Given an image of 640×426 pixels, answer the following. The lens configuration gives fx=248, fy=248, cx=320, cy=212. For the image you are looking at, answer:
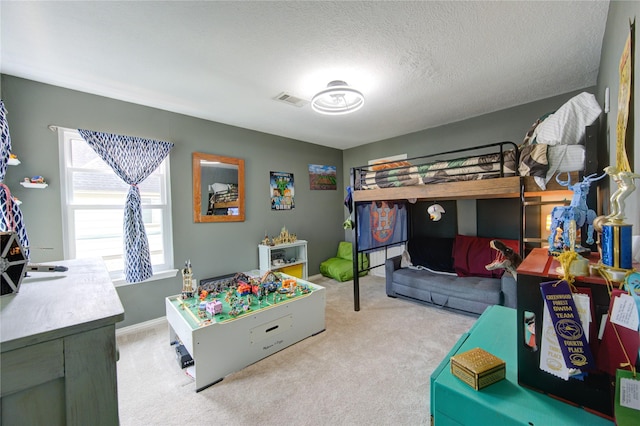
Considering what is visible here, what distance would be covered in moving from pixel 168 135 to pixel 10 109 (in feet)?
4.13

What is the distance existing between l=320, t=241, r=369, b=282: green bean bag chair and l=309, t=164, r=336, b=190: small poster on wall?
1.23 m

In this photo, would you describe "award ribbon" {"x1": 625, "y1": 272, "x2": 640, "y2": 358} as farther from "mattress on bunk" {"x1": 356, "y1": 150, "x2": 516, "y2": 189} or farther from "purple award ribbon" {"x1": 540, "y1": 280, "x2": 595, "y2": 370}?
"mattress on bunk" {"x1": 356, "y1": 150, "x2": 516, "y2": 189}

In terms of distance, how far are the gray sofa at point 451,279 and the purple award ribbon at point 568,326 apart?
2.51 meters

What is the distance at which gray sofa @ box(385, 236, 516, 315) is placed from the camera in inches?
111

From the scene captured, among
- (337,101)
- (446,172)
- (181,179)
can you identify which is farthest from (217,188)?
(446,172)

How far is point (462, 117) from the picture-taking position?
3.54m

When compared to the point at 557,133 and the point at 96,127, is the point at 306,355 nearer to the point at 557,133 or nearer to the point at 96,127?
the point at 557,133

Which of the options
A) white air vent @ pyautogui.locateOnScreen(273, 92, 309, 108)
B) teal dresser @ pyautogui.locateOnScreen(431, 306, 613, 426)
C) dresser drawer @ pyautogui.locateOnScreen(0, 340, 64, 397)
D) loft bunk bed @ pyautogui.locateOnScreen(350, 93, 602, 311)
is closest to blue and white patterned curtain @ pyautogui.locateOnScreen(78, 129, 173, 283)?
white air vent @ pyautogui.locateOnScreen(273, 92, 309, 108)

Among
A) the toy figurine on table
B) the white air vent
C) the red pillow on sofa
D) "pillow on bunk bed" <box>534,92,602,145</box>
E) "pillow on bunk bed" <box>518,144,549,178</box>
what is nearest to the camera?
the toy figurine on table

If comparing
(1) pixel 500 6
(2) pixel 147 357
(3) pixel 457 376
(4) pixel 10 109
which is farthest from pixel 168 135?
(3) pixel 457 376

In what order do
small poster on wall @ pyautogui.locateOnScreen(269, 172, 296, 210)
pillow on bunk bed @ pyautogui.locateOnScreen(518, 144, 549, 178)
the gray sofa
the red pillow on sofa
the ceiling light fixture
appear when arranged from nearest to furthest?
pillow on bunk bed @ pyautogui.locateOnScreen(518, 144, 549, 178) → the ceiling light fixture → the gray sofa → the red pillow on sofa → small poster on wall @ pyautogui.locateOnScreen(269, 172, 296, 210)

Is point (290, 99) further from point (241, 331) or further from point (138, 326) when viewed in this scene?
point (138, 326)

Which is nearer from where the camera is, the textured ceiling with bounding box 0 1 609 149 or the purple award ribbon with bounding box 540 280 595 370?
the purple award ribbon with bounding box 540 280 595 370

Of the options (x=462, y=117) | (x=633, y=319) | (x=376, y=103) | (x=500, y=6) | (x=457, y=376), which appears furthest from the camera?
(x=462, y=117)
